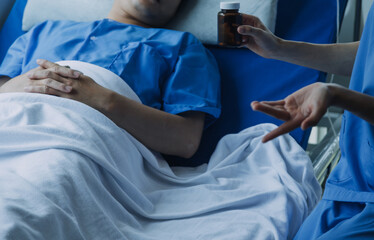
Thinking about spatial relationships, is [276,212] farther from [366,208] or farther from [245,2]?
[245,2]

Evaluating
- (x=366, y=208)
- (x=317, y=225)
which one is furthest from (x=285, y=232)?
(x=366, y=208)

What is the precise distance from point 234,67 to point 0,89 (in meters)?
0.88

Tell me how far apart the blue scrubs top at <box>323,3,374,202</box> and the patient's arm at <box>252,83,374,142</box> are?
14 cm

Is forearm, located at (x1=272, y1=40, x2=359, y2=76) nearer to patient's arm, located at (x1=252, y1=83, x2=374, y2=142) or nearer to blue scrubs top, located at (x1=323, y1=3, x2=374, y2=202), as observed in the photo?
blue scrubs top, located at (x1=323, y1=3, x2=374, y2=202)

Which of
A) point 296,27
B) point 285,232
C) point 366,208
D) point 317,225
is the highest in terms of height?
point 296,27

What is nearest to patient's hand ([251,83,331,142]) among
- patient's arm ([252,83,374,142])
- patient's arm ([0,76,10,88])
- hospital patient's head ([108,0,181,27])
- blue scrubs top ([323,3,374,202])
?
patient's arm ([252,83,374,142])

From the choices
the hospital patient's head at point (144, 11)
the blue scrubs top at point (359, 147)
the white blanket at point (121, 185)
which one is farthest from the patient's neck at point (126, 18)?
the blue scrubs top at point (359, 147)

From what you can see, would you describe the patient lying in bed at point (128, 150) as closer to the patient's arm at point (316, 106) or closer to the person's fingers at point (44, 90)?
the person's fingers at point (44, 90)

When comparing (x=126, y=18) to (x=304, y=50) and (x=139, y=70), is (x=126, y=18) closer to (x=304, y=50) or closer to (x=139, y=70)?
(x=139, y=70)

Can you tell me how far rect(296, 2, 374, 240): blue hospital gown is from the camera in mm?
1022

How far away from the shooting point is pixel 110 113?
1447 millimetres

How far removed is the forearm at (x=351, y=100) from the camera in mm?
887

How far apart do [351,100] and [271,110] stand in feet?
0.49

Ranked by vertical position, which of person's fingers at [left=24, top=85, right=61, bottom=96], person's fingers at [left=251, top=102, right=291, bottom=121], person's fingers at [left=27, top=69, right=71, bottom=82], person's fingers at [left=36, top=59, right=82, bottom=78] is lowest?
person's fingers at [left=24, top=85, right=61, bottom=96]
